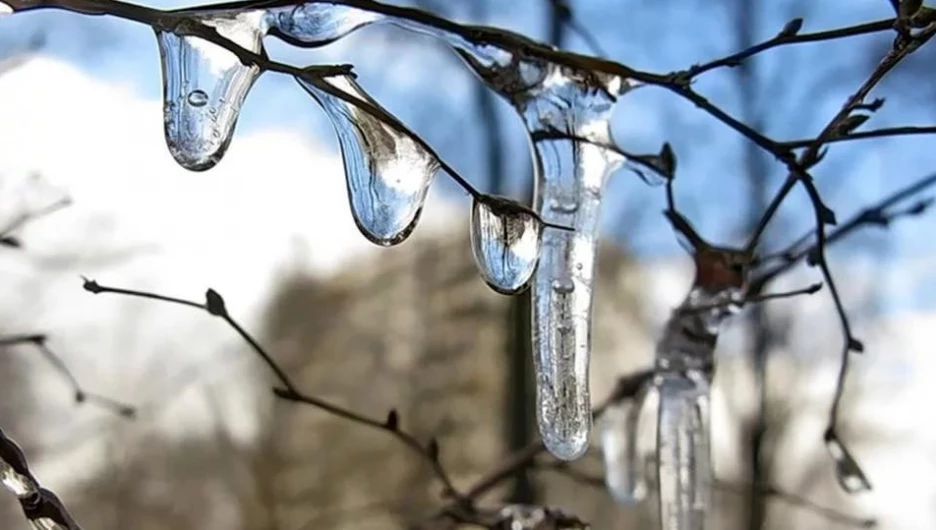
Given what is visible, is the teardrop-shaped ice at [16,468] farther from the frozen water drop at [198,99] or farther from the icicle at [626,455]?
the icicle at [626,455]

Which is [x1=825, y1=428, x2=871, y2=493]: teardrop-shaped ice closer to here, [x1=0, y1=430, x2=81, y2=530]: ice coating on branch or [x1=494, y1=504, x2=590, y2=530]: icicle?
[x1=494, y1=504, x2=590, y2=530]: icicle

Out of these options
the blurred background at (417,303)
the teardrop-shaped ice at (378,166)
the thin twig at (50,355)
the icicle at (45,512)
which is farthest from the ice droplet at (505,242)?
the blurred background at (417,303)

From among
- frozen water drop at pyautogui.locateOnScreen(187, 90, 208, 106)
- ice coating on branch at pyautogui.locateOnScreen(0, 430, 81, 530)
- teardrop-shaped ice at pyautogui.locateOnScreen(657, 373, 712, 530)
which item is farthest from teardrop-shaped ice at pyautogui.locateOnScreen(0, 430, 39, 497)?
teardrop-shaped ice at pyautogui.locateOnScreen(657, 373, 712, 530)

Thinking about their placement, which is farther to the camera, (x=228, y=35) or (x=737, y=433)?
(x=737, y=433)

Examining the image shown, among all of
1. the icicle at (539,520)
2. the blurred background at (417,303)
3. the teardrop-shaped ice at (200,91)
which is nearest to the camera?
the teardrop-shaped ice at (200,91)

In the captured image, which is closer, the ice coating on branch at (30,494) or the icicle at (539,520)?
the ice coating on branch at (30,494)

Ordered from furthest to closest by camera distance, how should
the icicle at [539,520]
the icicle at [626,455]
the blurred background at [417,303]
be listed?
1. the blurred background at [417,303]
2. the icicle at [626,455]
3. the icicle at [539,520]

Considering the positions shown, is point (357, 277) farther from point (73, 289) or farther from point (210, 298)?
point (210, 298)

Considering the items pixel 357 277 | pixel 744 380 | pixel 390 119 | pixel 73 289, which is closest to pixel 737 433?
pixel 744 380
